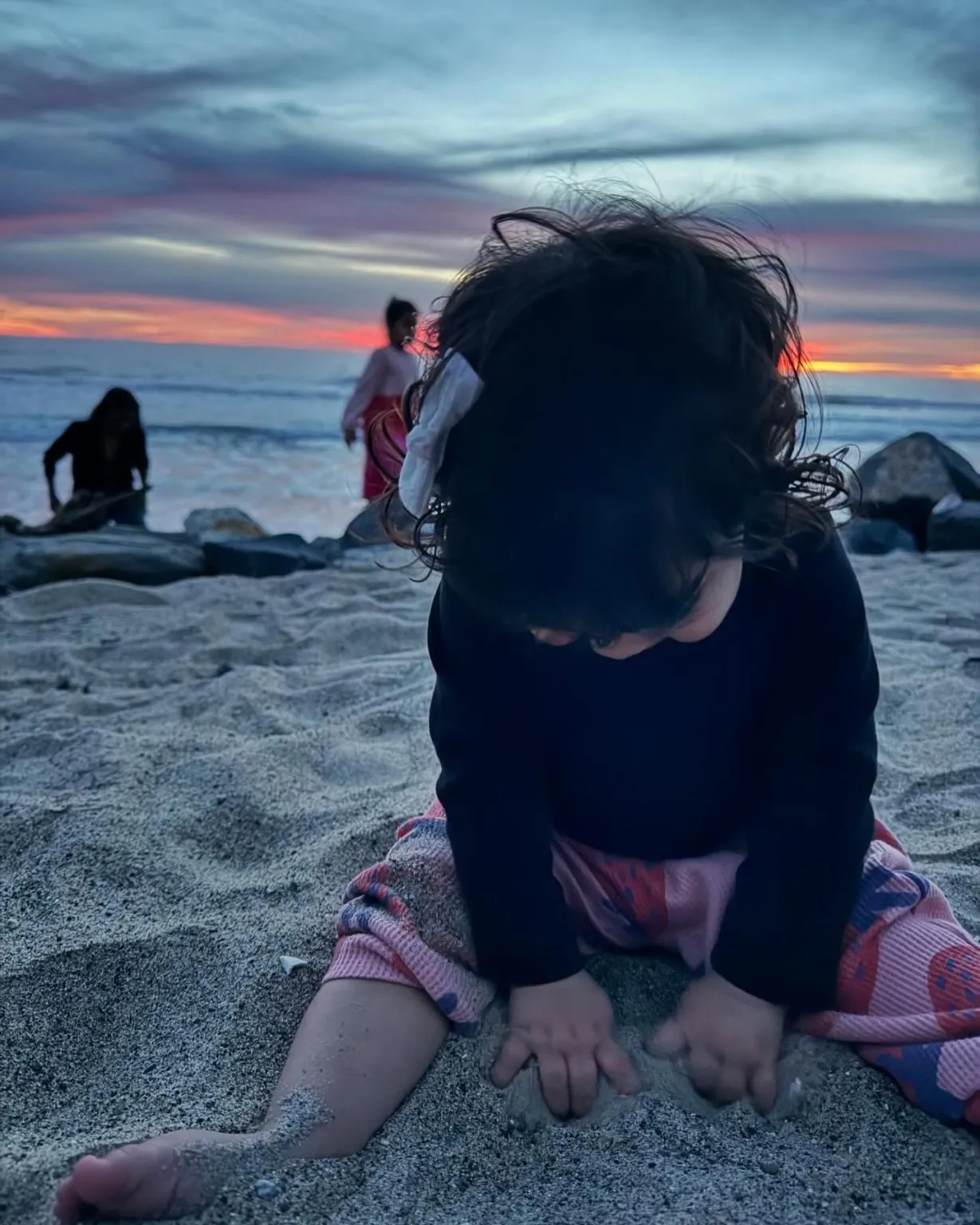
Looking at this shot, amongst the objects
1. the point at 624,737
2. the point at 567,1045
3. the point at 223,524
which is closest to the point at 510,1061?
the point at 567,1045

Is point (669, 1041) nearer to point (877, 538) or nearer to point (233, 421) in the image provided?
point (877, 538)

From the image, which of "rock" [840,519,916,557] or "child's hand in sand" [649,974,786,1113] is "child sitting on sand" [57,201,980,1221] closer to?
"child's hand in sand" [649,974,786,1113]

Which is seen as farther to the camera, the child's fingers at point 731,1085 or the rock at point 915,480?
the rock at point 915,480

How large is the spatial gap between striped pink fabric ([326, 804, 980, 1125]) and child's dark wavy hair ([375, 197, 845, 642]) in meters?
0.48

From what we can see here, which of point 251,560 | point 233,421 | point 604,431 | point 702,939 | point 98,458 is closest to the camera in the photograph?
point 604,431

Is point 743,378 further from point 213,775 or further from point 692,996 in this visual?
point 213,775

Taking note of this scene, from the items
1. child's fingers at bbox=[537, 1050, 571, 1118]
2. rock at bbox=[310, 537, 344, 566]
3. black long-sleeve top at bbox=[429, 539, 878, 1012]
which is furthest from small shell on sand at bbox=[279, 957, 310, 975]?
rock at bbox=[310, 537, 344, 566]

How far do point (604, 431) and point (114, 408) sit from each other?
685 centimetres

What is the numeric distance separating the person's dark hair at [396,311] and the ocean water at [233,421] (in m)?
2.44

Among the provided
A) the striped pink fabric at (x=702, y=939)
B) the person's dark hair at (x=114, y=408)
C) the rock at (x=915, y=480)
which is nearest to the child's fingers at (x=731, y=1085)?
the striped pink fabric at (x=702, y=939)

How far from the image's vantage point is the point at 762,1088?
134 cm

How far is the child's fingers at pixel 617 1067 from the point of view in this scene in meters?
1.34

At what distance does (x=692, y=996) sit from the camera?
1.43 meters

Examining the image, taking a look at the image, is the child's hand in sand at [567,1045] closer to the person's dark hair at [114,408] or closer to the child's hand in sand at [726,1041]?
the child's hand in sand at [726,1041]
